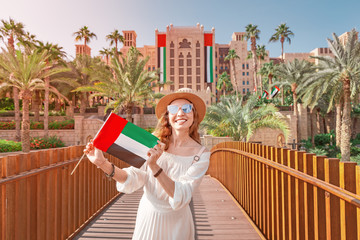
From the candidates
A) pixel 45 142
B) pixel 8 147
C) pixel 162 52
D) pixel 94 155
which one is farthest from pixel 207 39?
pixel 94 155

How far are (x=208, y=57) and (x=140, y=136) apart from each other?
71269mm

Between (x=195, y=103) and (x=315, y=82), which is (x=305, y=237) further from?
(x=315, y=82)

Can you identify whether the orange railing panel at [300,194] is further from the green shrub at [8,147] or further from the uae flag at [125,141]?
the green shrub at [8,147]

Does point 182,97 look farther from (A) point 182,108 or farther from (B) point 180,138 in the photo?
(B) point 180,138

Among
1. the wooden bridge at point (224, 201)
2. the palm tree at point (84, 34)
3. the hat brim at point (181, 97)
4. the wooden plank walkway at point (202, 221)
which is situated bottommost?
the wooden plank walkway at point (202, 221)

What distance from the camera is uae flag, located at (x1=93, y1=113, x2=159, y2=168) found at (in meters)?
1.92

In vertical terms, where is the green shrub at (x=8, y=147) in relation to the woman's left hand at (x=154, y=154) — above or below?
below

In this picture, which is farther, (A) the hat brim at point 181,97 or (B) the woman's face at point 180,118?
(A) the hat brim at point 181,97

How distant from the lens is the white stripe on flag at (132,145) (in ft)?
6.26

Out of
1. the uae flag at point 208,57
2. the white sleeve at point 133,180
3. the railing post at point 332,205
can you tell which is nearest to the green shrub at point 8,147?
the white sleeve at point 133,180

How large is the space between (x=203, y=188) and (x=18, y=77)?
17581 mm

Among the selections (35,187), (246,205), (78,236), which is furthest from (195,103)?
(246,205)

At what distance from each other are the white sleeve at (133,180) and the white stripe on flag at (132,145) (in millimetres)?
202

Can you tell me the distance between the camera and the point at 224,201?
17.5 feet
